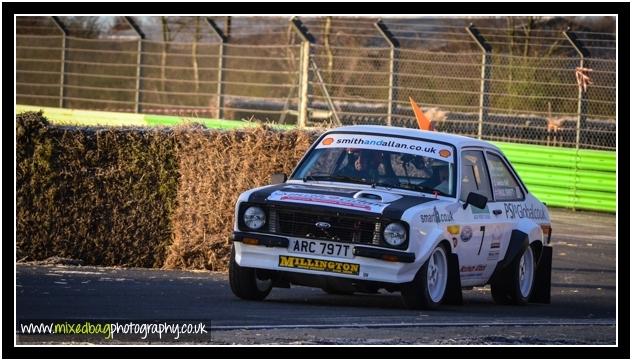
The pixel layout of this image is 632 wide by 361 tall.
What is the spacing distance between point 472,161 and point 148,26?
53.1ft

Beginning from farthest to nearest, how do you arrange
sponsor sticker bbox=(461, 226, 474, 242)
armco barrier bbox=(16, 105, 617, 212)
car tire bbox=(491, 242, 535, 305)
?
armco barrier bbox=(16, 105, 617, 212) < car tire bbox=(491, 242, 535, 305) < sponsor sticker bbox=(461, 226, 474, 242)

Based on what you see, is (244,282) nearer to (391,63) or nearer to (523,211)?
(523,211)

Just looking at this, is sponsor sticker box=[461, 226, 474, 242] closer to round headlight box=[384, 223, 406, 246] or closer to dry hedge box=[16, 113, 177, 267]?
round headlight box=[384, 223, 406, 246]

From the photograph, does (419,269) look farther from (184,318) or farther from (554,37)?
(554,37)

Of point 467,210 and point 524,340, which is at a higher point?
point 467,210

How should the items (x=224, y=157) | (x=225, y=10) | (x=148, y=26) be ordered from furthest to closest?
(x=148, y=26) < (x=225, y=10) < (x=224, y=157)

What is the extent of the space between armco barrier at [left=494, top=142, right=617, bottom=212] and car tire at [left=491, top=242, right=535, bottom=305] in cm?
1149

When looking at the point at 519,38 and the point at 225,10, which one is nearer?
the point at 225,10

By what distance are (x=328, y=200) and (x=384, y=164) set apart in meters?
1.10

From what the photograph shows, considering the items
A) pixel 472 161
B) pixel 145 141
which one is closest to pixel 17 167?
pixel 145 141

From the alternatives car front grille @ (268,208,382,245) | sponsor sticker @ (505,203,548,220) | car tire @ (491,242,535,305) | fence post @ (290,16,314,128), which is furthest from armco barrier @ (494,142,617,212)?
car front grille @ (268,208,382,245)

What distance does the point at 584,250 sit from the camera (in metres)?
17.8

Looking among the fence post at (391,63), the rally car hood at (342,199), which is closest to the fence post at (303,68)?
the fence post at (391,63)

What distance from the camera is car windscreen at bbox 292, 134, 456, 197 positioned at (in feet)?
35.3
